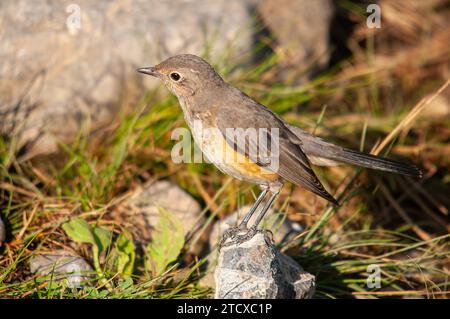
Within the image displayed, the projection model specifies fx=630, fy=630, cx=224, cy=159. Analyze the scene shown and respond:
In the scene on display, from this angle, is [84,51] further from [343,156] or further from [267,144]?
[343,156]

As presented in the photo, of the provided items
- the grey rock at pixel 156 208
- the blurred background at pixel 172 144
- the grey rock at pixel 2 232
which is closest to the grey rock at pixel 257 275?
the blurred background at pixel 172 144

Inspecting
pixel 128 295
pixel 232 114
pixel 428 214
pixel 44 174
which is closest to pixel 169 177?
pixel 44 174

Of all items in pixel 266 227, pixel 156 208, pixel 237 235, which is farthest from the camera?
pixel 156 208

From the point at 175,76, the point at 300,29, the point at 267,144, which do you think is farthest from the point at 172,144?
the point at 300,29

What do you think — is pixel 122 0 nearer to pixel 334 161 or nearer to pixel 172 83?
pixel 172 83


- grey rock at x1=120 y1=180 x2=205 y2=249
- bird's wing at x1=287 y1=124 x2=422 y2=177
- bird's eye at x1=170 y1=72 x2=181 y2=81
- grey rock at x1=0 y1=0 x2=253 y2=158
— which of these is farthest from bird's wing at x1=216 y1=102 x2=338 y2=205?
grey rock at x1=0 y1=0 x2=253 y2=158

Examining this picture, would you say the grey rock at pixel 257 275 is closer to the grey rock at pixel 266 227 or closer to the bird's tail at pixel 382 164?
the grey rock at pixel 266 227

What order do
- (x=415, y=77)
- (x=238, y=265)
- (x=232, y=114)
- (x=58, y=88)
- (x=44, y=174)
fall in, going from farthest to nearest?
(x=415, y=77) < (x=58, y=88) < (x=44, y=174) < (x=232, y=114) < (x=238, y=265)
